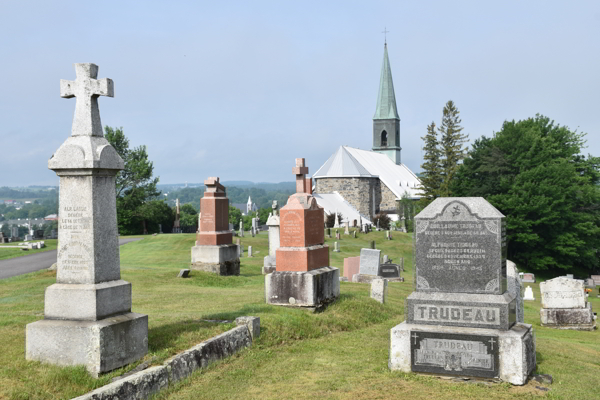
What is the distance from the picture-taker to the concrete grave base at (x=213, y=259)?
17.9m

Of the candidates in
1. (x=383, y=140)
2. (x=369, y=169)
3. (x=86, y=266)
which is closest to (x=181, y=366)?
(x=86, y=266)

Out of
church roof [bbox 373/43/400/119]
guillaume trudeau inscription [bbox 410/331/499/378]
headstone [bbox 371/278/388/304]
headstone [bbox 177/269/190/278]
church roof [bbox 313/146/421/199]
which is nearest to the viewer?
guillaume trudeau inscription [bbox 410/331/499/378]

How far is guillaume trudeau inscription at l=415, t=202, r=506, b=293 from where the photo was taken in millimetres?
7359

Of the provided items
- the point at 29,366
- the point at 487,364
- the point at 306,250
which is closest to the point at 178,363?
the point at 29,366

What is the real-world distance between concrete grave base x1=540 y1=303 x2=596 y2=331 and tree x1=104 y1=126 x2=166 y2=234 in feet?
160

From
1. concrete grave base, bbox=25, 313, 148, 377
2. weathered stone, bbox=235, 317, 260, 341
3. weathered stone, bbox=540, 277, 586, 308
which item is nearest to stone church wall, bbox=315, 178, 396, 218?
A: weathered stone, bbox=540, 277, 586, 308

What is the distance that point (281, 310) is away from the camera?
35.7 ft

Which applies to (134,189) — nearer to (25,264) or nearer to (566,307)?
(25,264)

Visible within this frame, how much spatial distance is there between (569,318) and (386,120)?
74.7 m

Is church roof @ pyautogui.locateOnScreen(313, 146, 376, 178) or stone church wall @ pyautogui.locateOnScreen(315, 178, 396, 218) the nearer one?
stone church wall @ pyautogui.locateOnScreen(315, 178, 396, 218)

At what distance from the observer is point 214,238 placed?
1809 centimetres

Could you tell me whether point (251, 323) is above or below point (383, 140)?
below

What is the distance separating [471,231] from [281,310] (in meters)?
4.62

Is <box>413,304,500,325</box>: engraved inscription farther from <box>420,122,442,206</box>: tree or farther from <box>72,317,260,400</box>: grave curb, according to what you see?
<box>420,122,442,206</box>: tree
